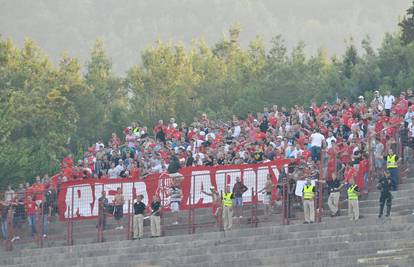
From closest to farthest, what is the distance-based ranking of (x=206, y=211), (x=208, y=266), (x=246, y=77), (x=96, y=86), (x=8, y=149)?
(x=208, y=266) → (x=206, y=211) → (x=8, y=149) → (x=246, y=77) → (x=96, y=86)

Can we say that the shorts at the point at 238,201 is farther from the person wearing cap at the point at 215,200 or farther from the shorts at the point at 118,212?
the shorts at the point at 118,212

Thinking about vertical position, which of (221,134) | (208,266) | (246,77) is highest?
(246,77)

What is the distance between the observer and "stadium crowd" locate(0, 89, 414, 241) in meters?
44.5

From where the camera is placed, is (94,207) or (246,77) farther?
(246,77)

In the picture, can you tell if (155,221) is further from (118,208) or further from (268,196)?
(268,196)

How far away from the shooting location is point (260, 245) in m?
42.6

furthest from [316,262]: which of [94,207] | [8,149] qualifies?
[8,149]

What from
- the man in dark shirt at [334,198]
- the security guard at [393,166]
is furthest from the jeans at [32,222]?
the security guard at [393,166]

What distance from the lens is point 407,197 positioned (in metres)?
42.6

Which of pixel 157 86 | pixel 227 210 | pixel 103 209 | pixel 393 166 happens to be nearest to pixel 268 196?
pixel 227 210

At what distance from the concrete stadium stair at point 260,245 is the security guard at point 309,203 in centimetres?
35

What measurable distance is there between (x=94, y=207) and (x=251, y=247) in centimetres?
803

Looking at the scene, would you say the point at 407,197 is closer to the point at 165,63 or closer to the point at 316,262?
the point at 316,262

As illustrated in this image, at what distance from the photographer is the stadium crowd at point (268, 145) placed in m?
44.5
